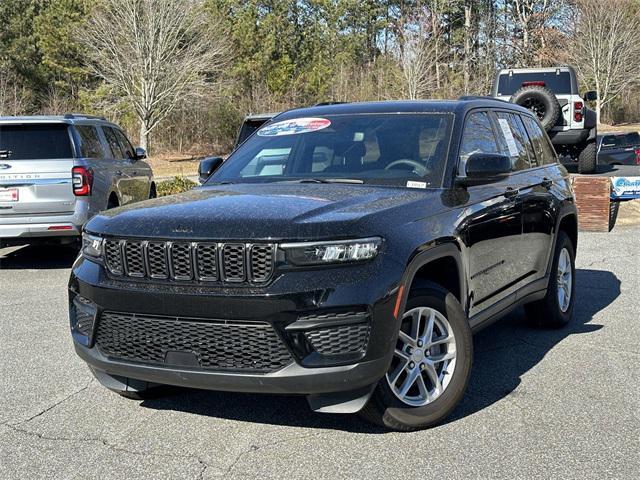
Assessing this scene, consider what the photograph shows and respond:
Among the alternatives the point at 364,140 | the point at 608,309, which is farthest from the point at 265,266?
the point at 608,309

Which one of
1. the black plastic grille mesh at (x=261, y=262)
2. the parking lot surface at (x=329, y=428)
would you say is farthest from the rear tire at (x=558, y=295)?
the black plastic grille mesh at (x=261, y=262)

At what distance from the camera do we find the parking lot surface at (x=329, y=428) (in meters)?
3.78

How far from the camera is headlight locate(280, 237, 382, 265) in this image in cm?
369

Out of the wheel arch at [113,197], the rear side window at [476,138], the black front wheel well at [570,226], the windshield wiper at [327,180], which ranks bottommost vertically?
the wheel arch at [113,197]

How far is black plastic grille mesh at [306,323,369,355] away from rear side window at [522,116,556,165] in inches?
129

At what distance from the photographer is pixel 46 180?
9.43m

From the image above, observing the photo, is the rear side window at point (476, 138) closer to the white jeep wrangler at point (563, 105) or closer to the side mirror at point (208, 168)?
the side mirror at point (208, 168)

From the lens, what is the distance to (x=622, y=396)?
189 inches

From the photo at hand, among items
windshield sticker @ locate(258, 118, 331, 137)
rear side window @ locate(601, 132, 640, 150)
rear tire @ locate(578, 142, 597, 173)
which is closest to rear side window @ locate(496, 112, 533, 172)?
windshield sticker @ locate(258, 118, 331, 137)

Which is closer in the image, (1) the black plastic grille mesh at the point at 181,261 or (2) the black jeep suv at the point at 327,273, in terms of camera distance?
(2) the black jeep suv at the point at 327,273

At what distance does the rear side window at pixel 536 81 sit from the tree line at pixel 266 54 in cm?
1982

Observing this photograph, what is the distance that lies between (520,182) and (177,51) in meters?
32.2

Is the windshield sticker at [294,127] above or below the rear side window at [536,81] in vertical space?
above

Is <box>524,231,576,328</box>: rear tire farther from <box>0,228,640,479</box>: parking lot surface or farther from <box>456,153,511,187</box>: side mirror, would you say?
<box>456,153,511,187</box>: side mirror
